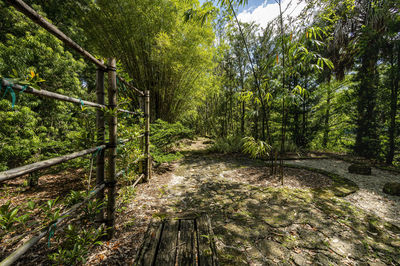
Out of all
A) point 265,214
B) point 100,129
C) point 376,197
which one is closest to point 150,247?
point 100,129

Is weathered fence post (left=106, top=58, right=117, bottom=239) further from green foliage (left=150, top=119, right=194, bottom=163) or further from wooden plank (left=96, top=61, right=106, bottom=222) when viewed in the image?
green foliage (left=150, top=119, right=194, bottom=163)

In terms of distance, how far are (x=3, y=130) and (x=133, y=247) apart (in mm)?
2966

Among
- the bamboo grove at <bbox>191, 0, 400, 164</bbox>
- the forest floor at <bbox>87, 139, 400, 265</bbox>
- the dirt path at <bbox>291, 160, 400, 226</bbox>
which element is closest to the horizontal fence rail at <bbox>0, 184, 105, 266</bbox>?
the forest floor at <bbox>87, 139, 400, 265</bbox>

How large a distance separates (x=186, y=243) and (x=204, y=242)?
13 cm

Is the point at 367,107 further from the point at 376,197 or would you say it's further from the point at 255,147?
the point at 255,147

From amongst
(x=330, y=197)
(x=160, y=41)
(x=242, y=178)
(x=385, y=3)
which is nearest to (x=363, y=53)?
(x=385, y=3)

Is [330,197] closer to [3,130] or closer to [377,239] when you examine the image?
[377,239]

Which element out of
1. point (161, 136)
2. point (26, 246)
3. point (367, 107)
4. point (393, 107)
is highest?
point (367, 107)

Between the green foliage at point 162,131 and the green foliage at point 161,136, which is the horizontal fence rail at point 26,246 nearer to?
the green foliage at point 161,136

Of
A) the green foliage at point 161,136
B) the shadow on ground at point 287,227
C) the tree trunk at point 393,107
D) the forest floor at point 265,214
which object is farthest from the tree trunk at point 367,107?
the green foliage at point 161,136

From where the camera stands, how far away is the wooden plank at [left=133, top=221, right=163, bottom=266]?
928mm

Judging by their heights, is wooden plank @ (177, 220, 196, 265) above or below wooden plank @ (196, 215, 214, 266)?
below

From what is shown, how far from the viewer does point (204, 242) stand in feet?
3.53

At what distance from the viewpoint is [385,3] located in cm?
377
